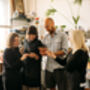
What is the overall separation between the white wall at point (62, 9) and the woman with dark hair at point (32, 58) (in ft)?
5.40

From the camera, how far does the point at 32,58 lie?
288 cm

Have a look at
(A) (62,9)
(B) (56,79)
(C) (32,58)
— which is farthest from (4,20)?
(B) (56,79)

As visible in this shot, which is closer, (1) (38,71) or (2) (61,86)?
(2) (61,86)

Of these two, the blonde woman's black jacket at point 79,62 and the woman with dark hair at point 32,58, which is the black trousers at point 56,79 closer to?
the woman with dark hair at point 32,58

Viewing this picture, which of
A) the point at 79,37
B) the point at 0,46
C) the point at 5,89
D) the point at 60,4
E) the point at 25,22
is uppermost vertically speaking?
the point at 60,4

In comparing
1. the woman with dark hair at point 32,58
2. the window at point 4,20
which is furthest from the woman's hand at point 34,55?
the window at point 4,20

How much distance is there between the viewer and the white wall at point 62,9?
405 cm

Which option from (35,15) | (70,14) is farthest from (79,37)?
(35,15)

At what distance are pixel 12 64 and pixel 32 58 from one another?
357mm

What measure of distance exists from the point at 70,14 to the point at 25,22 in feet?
4.37

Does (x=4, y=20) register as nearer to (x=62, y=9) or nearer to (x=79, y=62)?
(x=62, y=9)

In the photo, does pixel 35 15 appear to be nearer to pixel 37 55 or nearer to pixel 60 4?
pixel 60 4

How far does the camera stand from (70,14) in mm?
4309

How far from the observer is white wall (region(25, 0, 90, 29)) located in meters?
4.05
